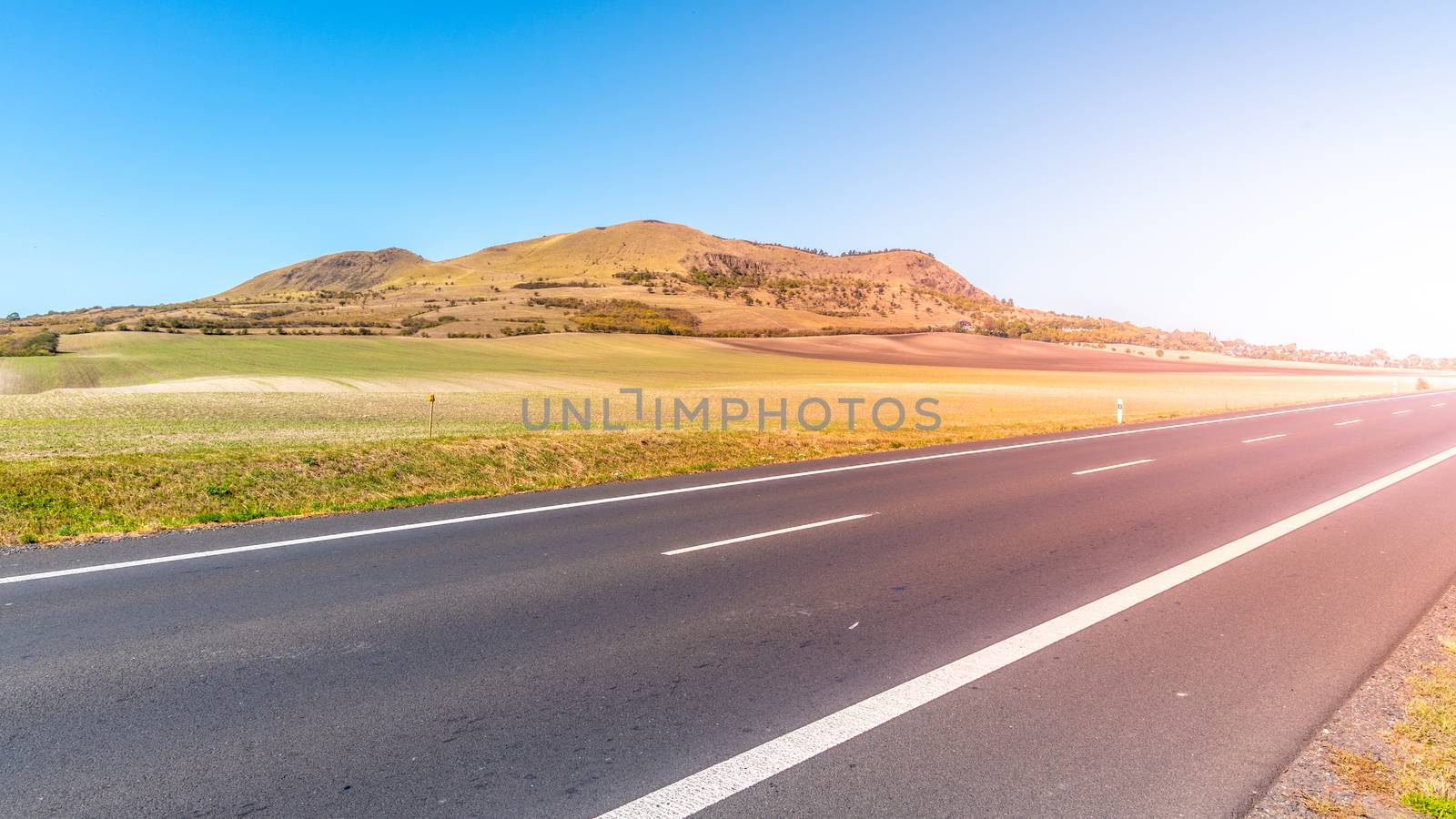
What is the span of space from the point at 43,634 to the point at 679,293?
15202cm

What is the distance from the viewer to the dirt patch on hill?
86.9m

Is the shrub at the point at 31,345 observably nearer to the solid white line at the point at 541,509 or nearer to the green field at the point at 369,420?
the green field at the point at 369,420

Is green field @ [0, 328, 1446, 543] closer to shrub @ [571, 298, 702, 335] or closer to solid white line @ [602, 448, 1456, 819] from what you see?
solid white line @ [602, 448, 1456, 819]

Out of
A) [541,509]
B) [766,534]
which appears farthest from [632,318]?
[766,534]

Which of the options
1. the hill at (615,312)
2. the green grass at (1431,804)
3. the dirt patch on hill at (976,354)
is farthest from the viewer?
the hill at (615,312)

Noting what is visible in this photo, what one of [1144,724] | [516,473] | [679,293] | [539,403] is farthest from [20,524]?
[679,293]

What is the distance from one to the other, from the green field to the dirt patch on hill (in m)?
12.1

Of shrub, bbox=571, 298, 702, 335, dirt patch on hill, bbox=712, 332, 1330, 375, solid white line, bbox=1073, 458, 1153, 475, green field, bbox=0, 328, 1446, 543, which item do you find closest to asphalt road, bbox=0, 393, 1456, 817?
green field, bbox=0, 328, 1446, 543

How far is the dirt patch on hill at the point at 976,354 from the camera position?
285 feet

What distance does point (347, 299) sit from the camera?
5167 inches

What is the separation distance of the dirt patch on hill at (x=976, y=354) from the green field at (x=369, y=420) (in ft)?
39.6

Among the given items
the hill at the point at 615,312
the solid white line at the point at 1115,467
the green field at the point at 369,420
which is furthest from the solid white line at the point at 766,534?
the hill at the point at 615,312

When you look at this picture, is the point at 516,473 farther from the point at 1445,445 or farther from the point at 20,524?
the point at 1445,445

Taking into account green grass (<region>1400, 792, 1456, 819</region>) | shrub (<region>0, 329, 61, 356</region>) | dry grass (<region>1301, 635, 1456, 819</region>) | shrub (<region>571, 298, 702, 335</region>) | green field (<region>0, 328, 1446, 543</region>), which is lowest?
green field (<region>0, 328, 1446, 543</region>)
